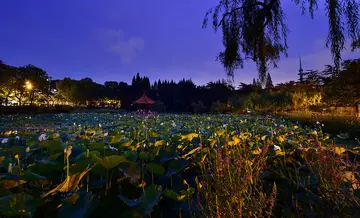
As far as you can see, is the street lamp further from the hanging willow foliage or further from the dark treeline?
the hanging willow foliage

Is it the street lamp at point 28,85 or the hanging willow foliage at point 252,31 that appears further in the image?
the street lamp at point 28,85

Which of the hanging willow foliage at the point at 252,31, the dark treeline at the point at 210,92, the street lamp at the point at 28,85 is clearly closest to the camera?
the hanging willow foliage at the point at 252,31

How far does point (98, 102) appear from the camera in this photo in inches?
1978

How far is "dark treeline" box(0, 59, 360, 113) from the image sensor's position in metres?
8.65

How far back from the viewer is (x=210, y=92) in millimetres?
27391

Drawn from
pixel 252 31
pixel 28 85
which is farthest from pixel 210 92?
pixel 252 31

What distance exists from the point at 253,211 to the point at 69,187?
72cm

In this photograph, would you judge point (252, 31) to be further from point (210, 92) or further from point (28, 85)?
point (28, 85)

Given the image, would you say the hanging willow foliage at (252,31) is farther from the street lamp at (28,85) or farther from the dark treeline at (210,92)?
the street lamp at (28,85)

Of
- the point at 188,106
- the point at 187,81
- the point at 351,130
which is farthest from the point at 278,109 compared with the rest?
the point at 187,81

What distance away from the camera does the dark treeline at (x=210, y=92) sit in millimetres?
8649

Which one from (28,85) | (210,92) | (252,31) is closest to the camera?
(252,31)

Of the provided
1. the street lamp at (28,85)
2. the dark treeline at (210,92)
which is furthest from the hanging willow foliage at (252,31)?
the street lamp at (28,85)

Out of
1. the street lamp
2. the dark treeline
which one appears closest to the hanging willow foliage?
the dark treeline
